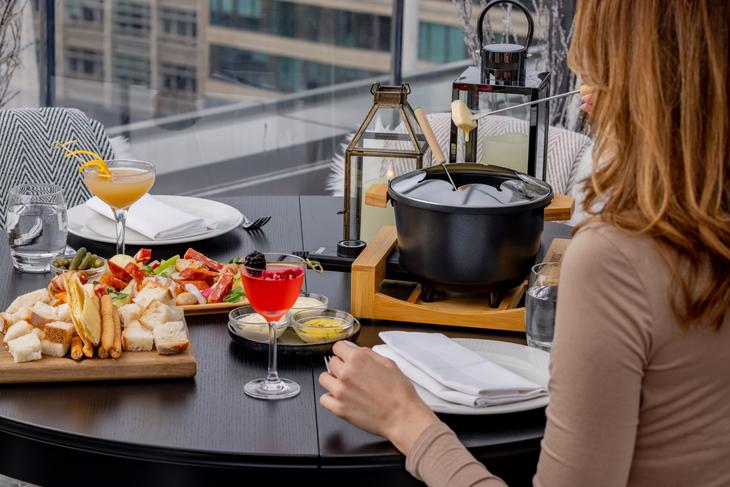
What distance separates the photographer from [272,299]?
1431 mm

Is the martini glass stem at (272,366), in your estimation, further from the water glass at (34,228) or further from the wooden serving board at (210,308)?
the water glass at (34,228)

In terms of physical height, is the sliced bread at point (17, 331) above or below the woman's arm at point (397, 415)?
above

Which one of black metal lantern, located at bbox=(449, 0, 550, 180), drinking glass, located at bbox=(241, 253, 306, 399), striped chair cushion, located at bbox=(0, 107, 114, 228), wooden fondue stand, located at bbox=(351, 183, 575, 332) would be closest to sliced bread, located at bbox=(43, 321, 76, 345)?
drinking glass, located at bbox=(241, 253, 306, 399)

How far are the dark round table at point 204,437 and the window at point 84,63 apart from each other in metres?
3.20

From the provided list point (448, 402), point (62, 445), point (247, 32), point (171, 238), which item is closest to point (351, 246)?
point (171, 238)

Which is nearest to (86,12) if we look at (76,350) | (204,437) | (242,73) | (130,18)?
(130,18)

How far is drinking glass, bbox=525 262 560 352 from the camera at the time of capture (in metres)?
1.59

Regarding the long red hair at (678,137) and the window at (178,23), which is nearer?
the long red hair at (678,137)

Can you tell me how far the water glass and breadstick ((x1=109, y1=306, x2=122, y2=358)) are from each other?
1.53ft

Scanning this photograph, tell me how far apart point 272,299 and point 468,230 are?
383 mm

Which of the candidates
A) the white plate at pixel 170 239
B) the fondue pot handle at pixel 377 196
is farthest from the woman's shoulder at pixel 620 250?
the white plate at pixel 170 239

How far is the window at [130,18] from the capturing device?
4422 mm

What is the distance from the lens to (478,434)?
1.35 m

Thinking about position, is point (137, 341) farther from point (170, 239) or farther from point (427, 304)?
point (170, 239)
